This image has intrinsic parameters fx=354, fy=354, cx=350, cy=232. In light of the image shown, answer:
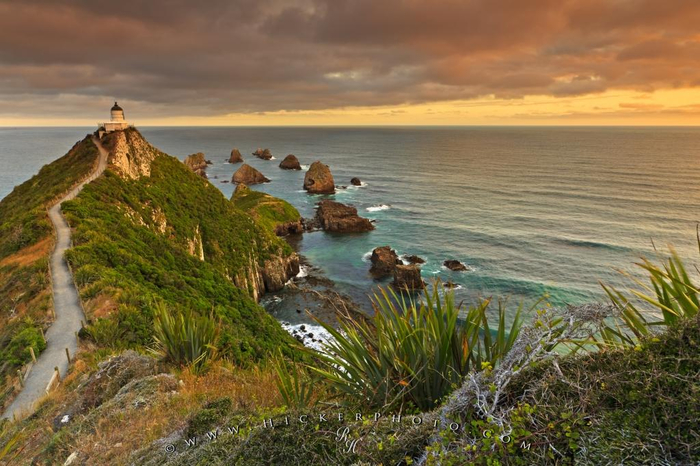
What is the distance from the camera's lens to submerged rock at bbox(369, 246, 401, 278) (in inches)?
1613

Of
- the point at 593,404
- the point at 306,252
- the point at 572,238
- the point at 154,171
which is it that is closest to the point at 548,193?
the point at 572,238

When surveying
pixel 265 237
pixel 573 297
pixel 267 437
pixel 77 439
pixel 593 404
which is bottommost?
pixel 573 297

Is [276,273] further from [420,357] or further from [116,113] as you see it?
[420,357]

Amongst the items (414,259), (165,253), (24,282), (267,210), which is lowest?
(414,259)

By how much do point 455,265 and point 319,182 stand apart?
5061 cm

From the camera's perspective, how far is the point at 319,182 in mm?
85312

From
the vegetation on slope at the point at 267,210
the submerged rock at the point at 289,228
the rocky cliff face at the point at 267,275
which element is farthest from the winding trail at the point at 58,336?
the submerged rock at the point at 289,228

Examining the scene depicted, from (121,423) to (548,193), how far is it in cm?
8662

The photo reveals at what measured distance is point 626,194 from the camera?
238 feet

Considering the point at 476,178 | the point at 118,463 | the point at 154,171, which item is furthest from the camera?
the point at 476,178

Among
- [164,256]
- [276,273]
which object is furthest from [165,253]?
[276,273]

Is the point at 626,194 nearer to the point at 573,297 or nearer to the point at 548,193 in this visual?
the point at 548,193

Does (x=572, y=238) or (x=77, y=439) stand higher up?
(x=77, y=439)

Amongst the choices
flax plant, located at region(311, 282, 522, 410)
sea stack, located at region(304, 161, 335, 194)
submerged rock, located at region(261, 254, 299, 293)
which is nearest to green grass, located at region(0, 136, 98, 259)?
submerged rock, located at region(261, 254, 299, 293)
